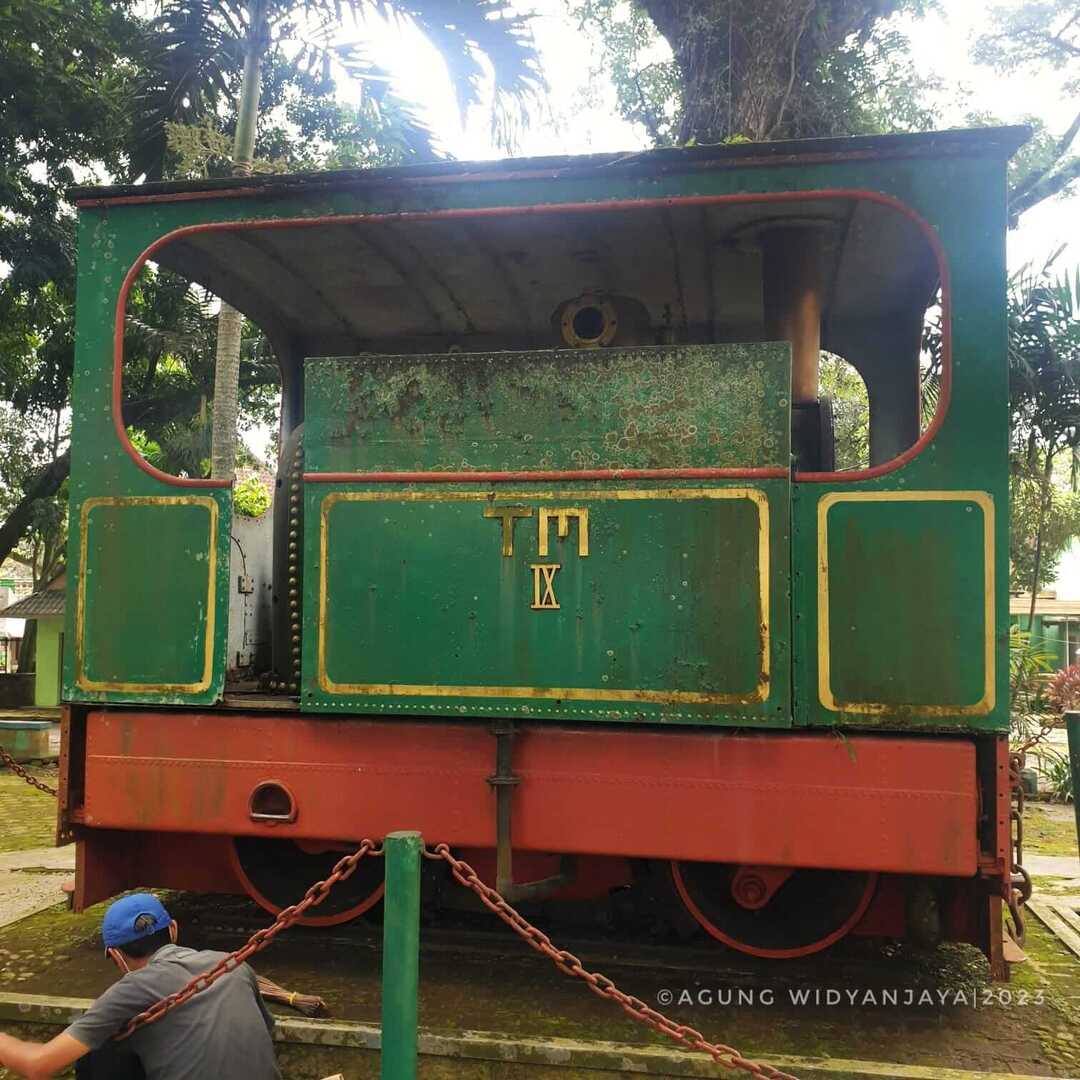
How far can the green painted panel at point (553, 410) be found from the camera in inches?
141

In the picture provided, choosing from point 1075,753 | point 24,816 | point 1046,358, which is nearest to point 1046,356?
point 1046,358

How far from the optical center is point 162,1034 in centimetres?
252

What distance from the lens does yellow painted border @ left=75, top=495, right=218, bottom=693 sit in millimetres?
3955

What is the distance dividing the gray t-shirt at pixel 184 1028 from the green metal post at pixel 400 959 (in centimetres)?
40

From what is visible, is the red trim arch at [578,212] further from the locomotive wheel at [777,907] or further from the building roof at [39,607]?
the building roof at [39,607]

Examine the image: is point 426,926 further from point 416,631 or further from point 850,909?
point 850,909

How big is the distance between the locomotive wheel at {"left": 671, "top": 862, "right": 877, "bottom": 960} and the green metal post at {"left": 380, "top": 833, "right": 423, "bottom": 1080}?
1739 mm

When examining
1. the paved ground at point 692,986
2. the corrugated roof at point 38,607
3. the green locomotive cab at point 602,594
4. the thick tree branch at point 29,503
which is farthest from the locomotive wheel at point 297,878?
the corrugated roof at point 38,607

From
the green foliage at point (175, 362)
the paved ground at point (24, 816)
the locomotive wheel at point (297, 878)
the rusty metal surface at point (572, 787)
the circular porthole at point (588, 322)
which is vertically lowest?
the paved ground at point (24, 816)

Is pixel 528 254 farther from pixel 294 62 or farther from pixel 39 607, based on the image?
pixel 39 607

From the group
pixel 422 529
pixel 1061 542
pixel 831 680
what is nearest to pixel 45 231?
pixel 422 529

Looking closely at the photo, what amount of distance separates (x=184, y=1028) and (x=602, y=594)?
75.1 inches

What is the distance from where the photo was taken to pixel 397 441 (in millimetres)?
3836

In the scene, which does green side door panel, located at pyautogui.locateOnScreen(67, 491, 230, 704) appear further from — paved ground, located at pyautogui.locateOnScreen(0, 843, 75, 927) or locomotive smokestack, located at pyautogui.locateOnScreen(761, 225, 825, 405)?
locomotive smokestack, located at pyautogui.locateOnScreen(761, 225, 825, 405)
